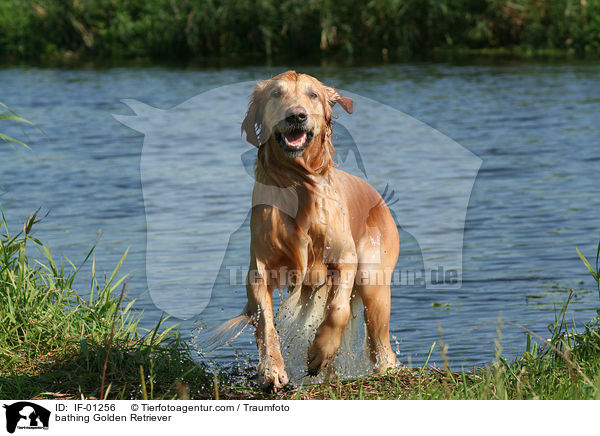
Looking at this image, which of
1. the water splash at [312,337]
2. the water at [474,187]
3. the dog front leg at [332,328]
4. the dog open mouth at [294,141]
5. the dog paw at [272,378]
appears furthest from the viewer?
the water at [474,187]

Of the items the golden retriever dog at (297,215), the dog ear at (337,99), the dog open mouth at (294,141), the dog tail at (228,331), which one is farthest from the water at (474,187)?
the dog open mouth at (294,141)

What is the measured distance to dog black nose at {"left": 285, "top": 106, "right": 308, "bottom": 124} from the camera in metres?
4.68

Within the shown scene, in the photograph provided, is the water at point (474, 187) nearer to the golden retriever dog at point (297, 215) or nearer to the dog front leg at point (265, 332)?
the golden retriever dog at point (297, 215)

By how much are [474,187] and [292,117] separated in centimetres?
821

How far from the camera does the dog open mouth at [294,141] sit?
476 cm

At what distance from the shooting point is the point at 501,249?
9562 millimetres

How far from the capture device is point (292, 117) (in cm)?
470

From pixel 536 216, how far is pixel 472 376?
6.02 m

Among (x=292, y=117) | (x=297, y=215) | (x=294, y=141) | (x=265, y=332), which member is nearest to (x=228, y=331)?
(x=265, y=332)

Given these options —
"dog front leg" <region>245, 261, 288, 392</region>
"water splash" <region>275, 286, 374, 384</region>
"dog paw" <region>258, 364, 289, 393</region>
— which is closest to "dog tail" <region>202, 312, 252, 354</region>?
"dog front leg" <region>245, 261, 288, 392</region>

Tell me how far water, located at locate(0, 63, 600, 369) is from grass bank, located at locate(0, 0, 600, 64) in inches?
101

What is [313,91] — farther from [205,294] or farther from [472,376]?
[205,294]
